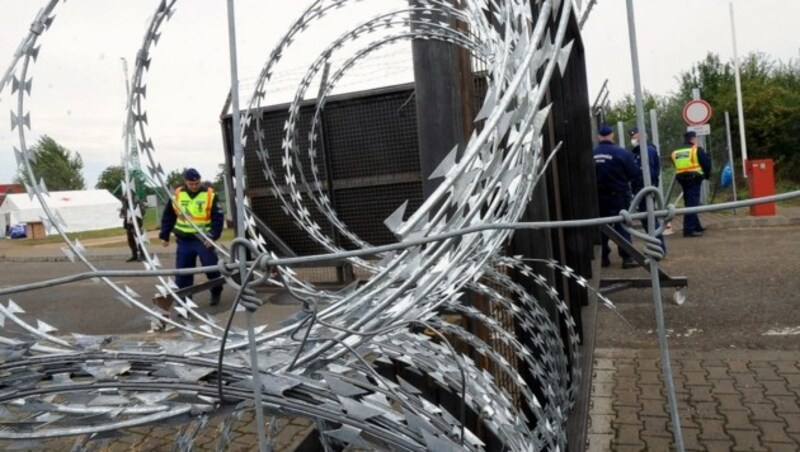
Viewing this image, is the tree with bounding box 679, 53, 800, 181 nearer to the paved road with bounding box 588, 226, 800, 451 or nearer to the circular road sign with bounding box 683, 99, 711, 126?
the circular road sign with bounding box 683, 99, 711, 126

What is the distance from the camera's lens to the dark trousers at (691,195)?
12398mm

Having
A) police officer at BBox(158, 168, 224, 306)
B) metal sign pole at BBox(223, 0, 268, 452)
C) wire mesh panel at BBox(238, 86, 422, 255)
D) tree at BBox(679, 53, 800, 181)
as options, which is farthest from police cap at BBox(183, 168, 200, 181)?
tree at BBox(679, 53, 800, 181)

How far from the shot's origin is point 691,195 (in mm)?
12617

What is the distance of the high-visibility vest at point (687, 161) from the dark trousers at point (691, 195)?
158 mm

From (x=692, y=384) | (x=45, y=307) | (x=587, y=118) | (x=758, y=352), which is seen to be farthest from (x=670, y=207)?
(x=45, y=307)

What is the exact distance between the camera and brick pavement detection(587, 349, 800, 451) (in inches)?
153

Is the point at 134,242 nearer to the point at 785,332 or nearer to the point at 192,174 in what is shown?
the point at 192,174

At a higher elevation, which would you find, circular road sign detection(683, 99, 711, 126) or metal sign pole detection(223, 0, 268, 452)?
circular road sign detection(683, 99, 711, 126)

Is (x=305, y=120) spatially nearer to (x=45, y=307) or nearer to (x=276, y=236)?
(x=276, y=236)

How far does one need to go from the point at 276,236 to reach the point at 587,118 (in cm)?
399

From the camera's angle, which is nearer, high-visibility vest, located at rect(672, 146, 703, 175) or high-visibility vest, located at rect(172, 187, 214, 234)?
high-visibility vest, located at rect(172, 187, 214, 234)

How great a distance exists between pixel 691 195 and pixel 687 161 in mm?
704

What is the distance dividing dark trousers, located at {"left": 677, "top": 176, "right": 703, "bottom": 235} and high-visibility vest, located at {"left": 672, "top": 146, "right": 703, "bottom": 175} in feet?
0.52

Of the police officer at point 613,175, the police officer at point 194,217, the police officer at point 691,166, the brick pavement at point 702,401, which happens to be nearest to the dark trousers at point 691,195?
the police officer at point 691,166
